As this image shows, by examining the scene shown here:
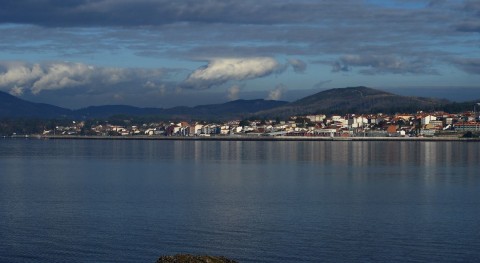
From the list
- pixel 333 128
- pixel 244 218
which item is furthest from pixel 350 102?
pixel 244 218

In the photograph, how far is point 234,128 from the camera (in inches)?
4808

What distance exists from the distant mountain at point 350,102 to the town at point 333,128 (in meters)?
25.5

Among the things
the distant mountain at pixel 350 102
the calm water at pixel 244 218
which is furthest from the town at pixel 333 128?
the calm water at pixel 244 218

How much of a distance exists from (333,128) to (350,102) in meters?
59.5

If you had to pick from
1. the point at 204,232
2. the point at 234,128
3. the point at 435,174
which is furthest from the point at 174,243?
the point at 234,128

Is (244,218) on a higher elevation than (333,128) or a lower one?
lower

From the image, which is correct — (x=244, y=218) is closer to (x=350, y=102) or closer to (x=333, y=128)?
(x=333, y=128)

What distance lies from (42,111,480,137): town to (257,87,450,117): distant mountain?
→ 2550 cm

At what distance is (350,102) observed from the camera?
6742 inches

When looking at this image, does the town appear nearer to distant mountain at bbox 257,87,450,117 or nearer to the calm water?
distant mountain at bbox 257,87,450,117

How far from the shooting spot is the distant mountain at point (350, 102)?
15838 cm

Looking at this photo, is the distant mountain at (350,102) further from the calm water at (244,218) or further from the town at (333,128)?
the calm water at (244,218)

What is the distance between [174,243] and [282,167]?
73.8ft

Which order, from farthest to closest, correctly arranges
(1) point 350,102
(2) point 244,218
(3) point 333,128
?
(1) point 350,102, (3) point 333,128, (2) point 244,218
